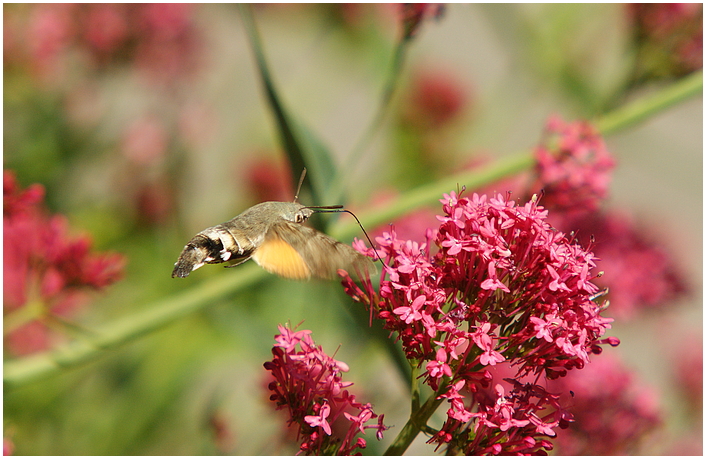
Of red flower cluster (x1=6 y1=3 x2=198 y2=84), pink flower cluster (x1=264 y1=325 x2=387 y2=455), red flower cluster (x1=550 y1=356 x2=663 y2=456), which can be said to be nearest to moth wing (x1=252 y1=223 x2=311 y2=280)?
pink flower cluster (x1=264 y1=325 x2=387 y2=455)

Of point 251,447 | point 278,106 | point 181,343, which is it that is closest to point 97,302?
point 181,343

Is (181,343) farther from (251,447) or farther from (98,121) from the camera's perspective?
(98,121)

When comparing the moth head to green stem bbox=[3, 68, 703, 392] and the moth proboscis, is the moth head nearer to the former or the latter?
the moth proboscis

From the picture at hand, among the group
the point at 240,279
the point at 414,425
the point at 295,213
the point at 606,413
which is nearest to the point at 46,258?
the point at 240,279

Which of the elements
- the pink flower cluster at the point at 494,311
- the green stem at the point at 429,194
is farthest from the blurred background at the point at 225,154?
the pink flower cluster at the point at 494,311

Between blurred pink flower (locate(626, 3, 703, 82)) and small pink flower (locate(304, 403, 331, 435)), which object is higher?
blurred pink flower (locate(626, 3, 703, 82))

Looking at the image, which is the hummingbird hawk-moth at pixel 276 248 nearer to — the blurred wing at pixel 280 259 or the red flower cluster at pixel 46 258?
the blurred wing at pixel 280 259
